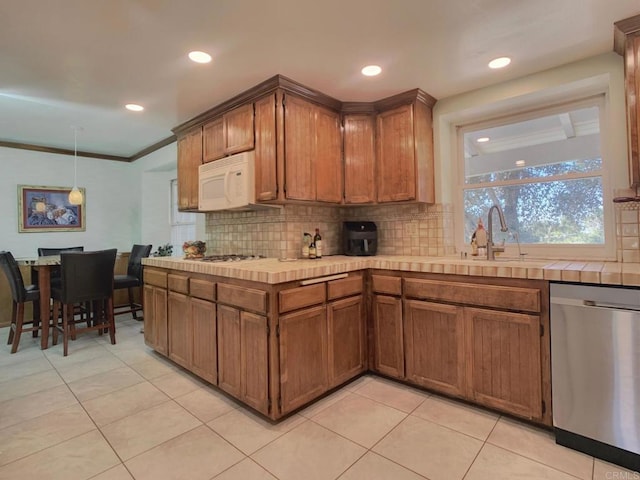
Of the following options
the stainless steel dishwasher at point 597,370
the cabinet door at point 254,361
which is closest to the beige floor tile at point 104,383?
the cabinet door at point 254,361

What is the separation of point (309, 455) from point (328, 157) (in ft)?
7.06

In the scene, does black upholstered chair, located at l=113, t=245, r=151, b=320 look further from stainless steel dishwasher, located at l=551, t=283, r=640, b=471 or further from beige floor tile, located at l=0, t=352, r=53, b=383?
stainless steel dishwasher, located at l=551, t=283, r=640, b=471

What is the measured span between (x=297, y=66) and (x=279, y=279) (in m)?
1.48

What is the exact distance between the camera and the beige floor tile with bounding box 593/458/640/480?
153 centimetres

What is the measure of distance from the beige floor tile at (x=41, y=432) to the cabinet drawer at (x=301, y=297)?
1318 mm

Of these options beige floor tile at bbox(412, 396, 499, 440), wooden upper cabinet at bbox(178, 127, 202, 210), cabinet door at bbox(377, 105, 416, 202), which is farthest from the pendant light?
beige floor tile at bbox(412, 396, 499, 440)

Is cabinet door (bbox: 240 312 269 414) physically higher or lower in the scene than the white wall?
lower

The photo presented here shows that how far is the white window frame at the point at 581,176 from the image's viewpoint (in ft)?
7.71

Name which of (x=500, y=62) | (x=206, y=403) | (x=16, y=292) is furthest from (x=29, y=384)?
(x=500, y=62)

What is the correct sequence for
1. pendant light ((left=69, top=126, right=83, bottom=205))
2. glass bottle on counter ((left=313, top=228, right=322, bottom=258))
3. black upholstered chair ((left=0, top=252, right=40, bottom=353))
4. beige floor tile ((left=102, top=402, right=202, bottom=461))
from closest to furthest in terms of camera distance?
beige floor tile ((left=102, top=402, right=202, bottom=461)) < glass bottle on counter ((left=313, top=228, right=322, bottom=258)) < black upholstered chair ((left=0, top=252, right=40, bottom=353)) < pendant light ((left=69, top=126, right=83, bottom=205))

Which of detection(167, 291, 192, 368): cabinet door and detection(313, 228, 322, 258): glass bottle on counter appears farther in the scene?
detection(313, 228, 322, 258): glass bottle on counter

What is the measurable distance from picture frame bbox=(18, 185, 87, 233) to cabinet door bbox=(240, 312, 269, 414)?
4.50 metres

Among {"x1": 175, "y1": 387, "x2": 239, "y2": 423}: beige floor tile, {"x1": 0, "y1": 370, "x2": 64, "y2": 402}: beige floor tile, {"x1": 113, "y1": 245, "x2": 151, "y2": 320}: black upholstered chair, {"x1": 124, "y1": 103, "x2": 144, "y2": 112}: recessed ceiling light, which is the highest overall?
{"x1": 124, "y1": 103, "x2": 144, "y2": 112}: recessed ceiling light

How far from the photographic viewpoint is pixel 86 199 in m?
5.22
